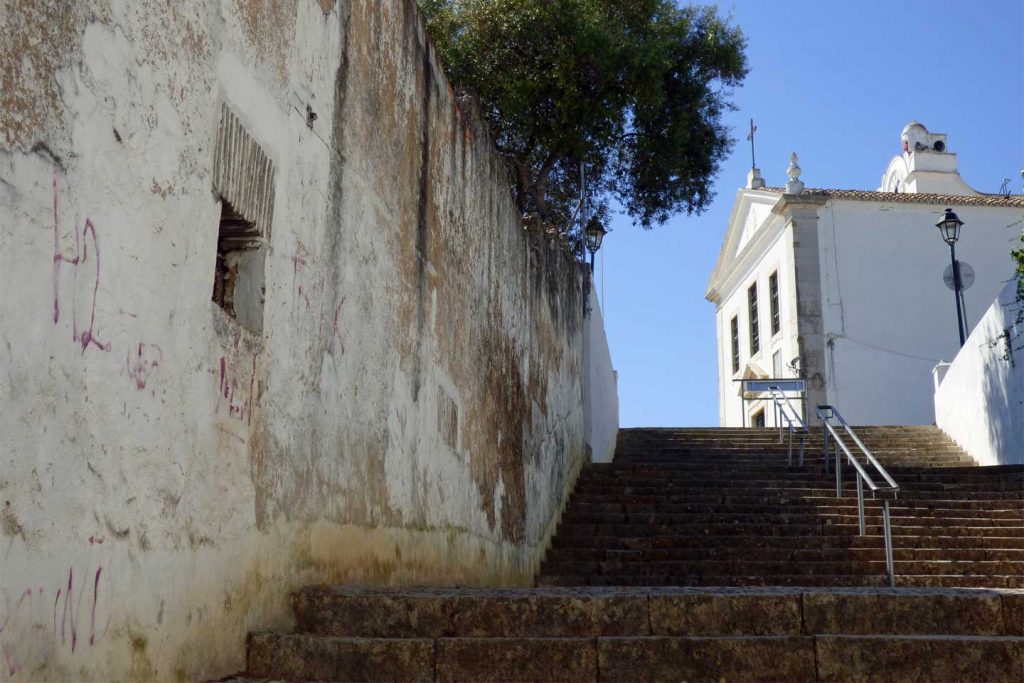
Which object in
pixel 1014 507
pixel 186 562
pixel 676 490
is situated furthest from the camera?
pixel 676 490

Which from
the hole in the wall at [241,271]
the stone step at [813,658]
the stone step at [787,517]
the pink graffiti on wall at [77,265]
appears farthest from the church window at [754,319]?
the pink graffiti on wall at [77,265]

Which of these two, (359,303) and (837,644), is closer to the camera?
(837,644)

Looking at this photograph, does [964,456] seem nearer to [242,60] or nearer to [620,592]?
[620,592]

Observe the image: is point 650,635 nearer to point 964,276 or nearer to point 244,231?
point 244,231

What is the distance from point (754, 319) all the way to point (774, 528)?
58.2ft

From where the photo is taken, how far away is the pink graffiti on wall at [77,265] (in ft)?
8.63

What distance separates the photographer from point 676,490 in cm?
1120

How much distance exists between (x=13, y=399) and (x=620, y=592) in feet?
7.13

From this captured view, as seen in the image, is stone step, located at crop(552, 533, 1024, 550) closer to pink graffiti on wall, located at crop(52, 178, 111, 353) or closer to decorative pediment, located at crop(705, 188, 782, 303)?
pink graffiti on wall, located at crop(52, 178, 111, 353)

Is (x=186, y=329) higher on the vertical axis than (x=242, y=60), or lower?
lower

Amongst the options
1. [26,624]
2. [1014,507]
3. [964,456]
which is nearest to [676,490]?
[1014,507]

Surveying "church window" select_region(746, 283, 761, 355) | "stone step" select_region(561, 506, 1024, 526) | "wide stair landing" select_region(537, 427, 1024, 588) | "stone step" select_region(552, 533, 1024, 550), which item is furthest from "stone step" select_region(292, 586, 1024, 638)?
"church window" select_region(746, 283, 761, 355)

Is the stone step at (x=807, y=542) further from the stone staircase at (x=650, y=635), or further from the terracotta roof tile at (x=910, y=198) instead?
the terracotta roof tile at (x=910, y=198)

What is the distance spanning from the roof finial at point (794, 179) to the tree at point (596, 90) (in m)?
7.84
